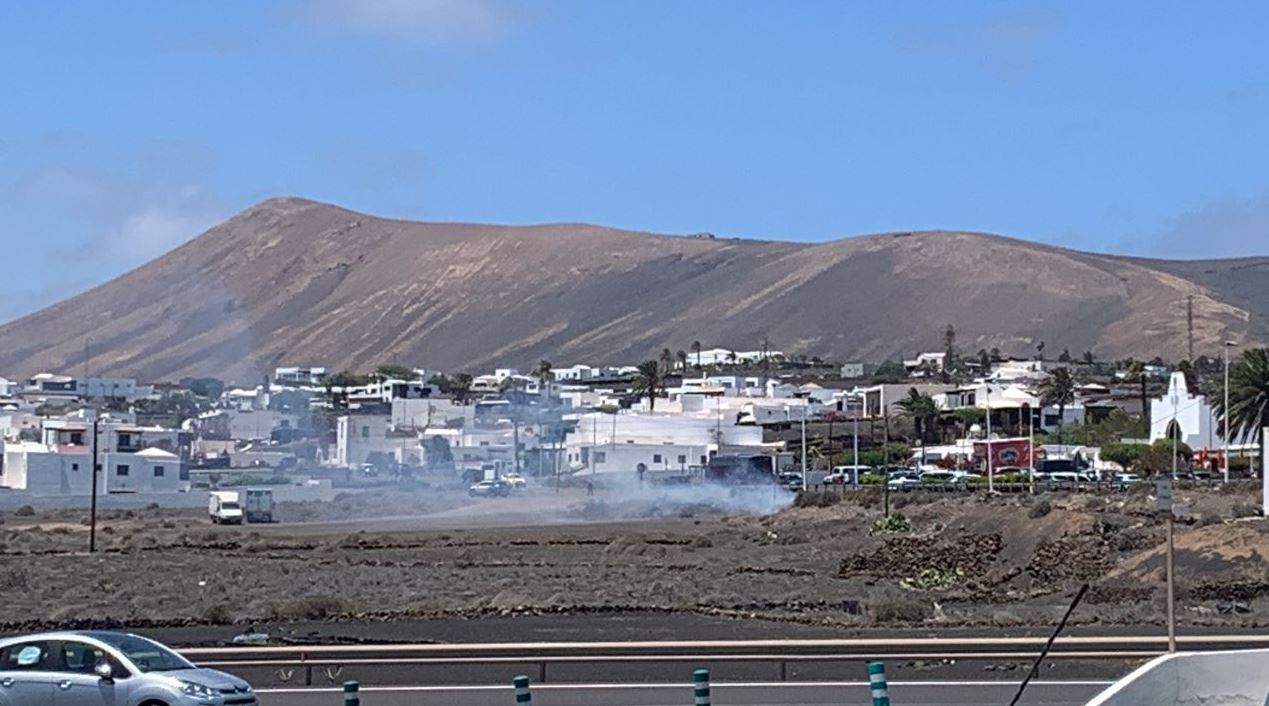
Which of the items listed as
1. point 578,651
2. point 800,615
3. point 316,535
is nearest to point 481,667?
point 578,651

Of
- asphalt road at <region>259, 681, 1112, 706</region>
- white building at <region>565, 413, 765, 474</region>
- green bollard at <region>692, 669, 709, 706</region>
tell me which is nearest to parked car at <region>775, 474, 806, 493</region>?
white building at <region>565, 413, 765, 474</region>

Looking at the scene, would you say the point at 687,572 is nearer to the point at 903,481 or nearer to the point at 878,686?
the point at 878,686

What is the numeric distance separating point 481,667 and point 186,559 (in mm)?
38431

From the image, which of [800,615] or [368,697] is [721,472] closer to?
[800,615]

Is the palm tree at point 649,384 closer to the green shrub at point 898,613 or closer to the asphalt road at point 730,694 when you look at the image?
the green shrub at point 898,613

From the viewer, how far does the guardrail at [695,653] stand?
85.8ft

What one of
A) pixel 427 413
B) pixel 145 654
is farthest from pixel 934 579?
pixel 427 413

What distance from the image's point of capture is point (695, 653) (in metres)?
26.6

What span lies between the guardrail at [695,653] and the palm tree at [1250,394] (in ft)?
222

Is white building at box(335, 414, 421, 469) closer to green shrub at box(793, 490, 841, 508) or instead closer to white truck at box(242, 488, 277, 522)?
white truck at box(242, 488, 277, 522)

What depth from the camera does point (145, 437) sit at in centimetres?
13700

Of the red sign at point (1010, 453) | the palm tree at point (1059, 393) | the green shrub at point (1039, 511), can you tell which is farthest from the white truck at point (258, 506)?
the palm tree at point (1059, 393)

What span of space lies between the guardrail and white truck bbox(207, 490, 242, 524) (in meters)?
69.9

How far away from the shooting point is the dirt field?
1565 inches
